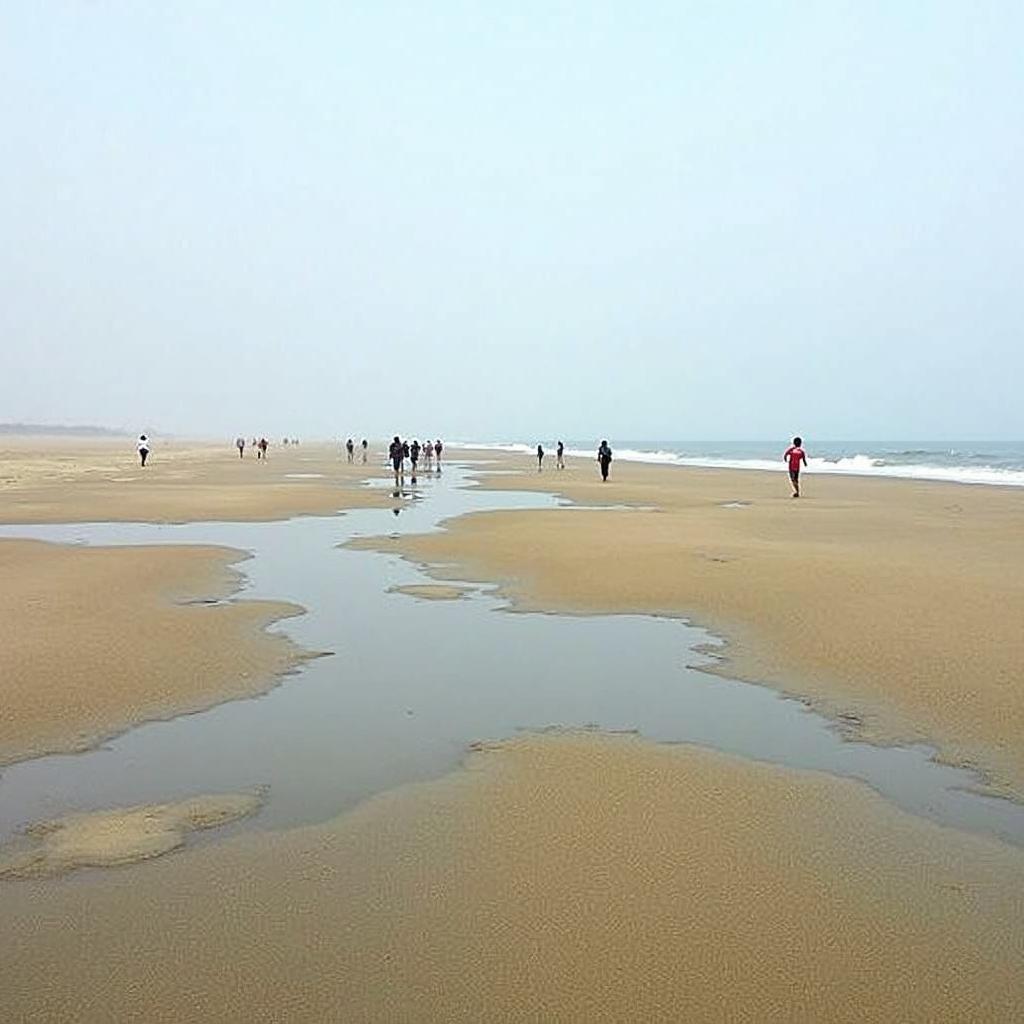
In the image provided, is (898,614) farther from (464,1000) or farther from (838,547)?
(464,1000)

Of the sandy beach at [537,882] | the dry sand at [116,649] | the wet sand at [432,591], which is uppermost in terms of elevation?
the sandy beach at [537,882]

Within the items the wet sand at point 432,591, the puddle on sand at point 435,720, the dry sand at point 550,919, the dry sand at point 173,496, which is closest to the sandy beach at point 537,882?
the dry sand at point 550,919

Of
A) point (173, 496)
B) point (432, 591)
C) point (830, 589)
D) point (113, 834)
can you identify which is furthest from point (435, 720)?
point (173, 496)

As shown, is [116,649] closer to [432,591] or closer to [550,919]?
[432,591]

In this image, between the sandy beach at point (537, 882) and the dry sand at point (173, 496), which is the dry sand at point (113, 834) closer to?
the sandy beach at point (537, 882)

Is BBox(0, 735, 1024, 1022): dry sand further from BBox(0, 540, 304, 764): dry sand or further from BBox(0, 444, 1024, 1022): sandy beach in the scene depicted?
BBox(0, 540, 304, 764): dry sand

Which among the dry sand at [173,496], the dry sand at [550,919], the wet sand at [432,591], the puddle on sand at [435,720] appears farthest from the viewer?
the dry sand at [173,496]

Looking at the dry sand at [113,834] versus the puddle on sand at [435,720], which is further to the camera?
the puddle on sand at [435,720]

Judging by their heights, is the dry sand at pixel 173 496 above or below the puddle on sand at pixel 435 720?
below

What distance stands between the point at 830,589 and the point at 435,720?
807 cm

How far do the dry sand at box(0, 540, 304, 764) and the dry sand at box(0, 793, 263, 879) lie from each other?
62.5 inches

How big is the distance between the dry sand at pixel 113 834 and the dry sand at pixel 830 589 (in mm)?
5098

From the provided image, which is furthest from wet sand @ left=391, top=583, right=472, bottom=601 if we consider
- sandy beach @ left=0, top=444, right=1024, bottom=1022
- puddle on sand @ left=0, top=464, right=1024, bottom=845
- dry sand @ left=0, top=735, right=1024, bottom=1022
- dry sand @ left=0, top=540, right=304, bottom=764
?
dry sand @ left=0, top=735, right=1024, bottom=1022

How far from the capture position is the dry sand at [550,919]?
3.78 m
